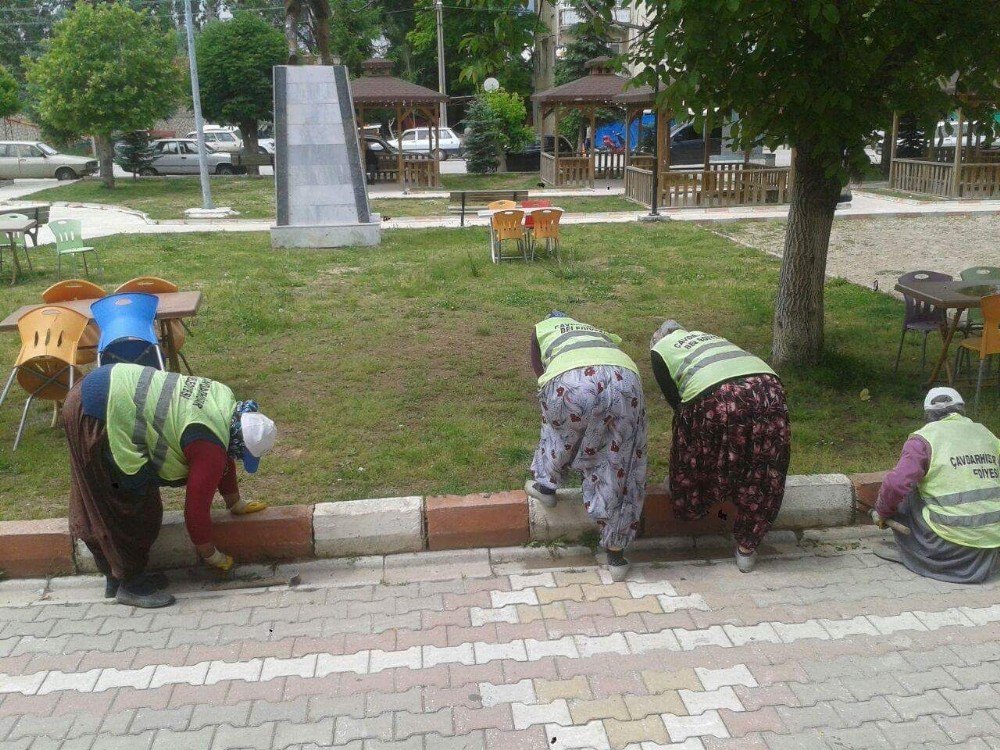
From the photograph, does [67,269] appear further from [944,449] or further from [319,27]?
[319,27]

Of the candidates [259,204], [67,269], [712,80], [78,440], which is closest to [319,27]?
[259,204]

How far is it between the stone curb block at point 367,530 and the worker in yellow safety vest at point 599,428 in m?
0.76

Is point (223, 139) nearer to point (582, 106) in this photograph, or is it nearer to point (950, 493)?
point (582, 106)

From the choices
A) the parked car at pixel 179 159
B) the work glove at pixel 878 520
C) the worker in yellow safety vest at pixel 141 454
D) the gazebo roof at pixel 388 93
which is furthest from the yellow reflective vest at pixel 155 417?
the parked car at pixel 179 159

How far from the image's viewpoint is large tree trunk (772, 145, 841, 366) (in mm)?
6621

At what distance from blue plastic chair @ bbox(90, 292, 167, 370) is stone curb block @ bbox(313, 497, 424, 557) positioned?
65.8 inches

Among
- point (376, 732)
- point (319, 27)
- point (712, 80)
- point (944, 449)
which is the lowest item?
point (376, 732)

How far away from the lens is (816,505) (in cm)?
500

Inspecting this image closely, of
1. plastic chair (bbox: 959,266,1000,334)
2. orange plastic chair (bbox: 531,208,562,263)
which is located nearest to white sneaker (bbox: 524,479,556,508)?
plastic chair (bbox: 959,266,1000,334)

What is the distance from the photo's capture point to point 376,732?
11.0 ft

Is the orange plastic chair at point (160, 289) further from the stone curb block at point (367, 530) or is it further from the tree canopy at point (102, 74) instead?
the tree canopy at point (102, 74)

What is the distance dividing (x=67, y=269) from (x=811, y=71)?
400 inches

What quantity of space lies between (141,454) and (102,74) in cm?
2249

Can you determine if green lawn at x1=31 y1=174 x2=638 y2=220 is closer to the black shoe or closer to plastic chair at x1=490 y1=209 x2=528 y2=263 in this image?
plastic chair at x1=490 y1=209 x2=528 y2=263
